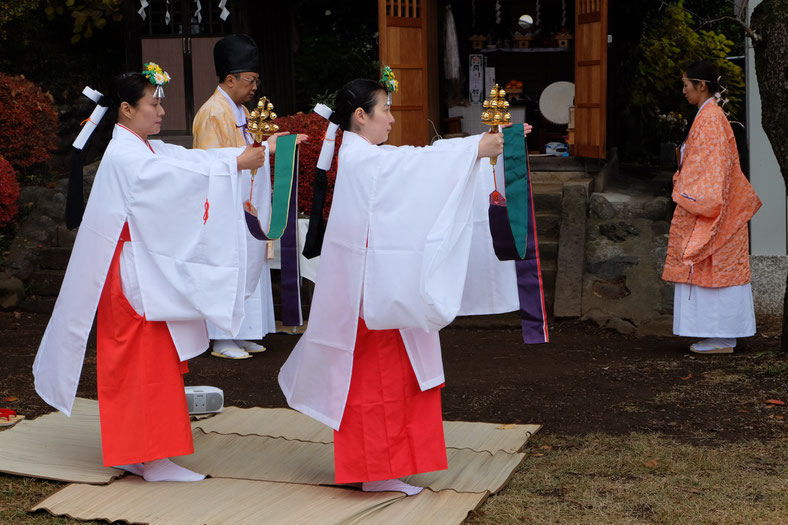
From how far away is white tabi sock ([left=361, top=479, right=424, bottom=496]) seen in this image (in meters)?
4.13

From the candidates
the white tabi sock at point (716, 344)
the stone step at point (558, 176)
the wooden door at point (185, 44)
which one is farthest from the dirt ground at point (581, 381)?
the wooden door at point (185, 44)

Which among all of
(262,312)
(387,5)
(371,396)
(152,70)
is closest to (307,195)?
(262,312)

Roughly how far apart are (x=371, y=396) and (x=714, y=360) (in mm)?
3383

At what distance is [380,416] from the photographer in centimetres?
404

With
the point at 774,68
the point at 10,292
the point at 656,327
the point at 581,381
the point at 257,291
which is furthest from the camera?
the point at 10,292

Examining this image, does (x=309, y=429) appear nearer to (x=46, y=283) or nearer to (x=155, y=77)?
(x=155, y=77)

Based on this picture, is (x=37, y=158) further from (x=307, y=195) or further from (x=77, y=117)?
(x=307, y=195)

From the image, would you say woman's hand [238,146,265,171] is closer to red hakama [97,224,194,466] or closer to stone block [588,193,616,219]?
red hakama [97,224,194,466]

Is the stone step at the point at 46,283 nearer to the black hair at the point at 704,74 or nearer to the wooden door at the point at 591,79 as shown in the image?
the wooden door at the point at 591,79

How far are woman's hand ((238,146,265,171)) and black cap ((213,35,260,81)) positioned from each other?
7.75ft

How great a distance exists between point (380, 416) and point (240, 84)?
329 centimetres

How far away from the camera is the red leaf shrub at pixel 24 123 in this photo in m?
10.2

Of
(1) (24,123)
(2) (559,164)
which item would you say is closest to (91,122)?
(1) (24,123)

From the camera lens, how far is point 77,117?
40.1 ft
